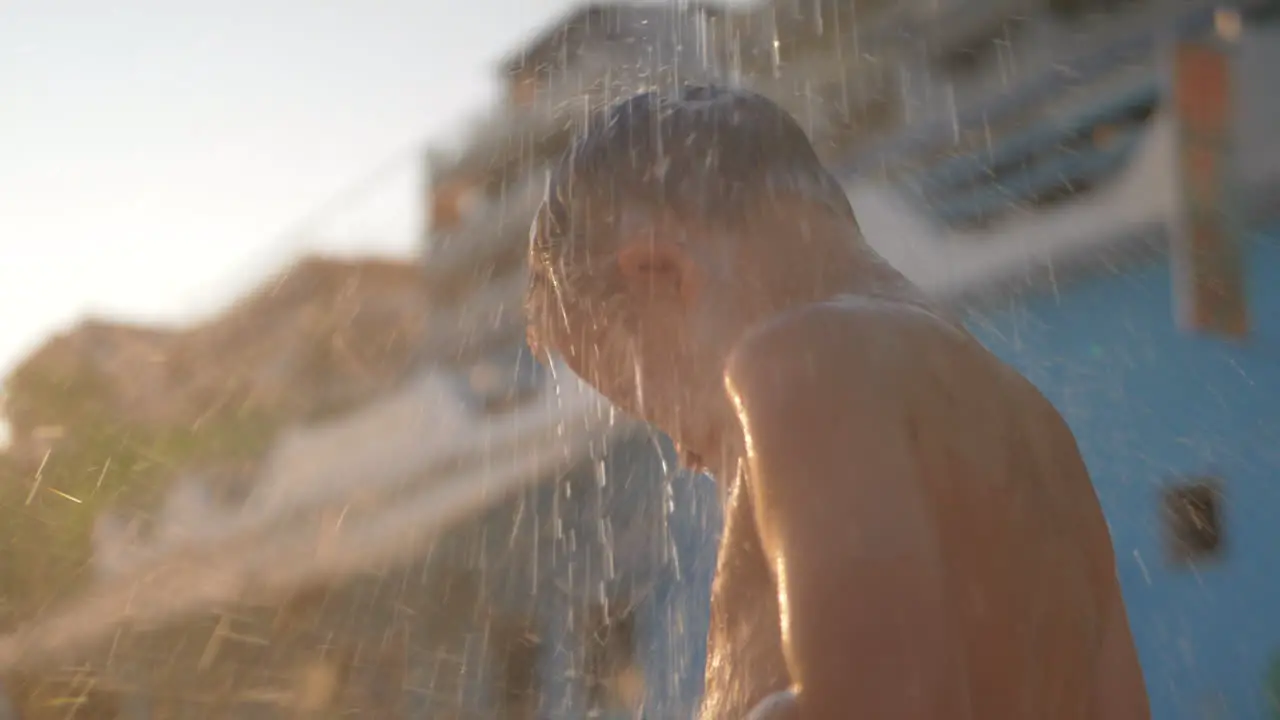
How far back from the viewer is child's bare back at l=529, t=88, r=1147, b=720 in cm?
103

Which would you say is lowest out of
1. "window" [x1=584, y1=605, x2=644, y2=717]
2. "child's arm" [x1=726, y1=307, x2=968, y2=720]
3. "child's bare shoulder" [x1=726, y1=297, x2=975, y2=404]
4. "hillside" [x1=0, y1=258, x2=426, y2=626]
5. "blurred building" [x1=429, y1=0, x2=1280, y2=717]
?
"window" [x1=584, y1=605, x2=644, y2=717]

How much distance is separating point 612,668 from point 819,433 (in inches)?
208

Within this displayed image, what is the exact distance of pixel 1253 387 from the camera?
4.86 meters

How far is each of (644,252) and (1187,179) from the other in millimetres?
3843

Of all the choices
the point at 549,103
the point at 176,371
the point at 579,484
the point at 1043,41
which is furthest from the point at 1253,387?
the point at 176,371

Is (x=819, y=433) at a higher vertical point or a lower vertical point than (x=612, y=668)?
higher

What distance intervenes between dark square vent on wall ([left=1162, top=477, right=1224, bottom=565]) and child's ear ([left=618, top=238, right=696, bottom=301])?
4146mm

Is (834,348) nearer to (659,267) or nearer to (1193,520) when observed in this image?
(659,267)

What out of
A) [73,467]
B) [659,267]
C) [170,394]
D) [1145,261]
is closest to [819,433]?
[659,267]

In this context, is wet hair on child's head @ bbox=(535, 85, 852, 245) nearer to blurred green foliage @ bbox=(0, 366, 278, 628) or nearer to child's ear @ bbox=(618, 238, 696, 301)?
child's ear @ bbox=(618, 238, 696, 301)

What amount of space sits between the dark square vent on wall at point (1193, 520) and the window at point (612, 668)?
230 cm

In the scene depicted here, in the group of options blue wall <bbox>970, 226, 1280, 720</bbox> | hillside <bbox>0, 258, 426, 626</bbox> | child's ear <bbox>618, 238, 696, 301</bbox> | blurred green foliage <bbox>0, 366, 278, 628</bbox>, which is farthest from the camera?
hillside <bbox>0, 258, 426, 626</bbox>

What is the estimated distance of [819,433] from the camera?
1.07m

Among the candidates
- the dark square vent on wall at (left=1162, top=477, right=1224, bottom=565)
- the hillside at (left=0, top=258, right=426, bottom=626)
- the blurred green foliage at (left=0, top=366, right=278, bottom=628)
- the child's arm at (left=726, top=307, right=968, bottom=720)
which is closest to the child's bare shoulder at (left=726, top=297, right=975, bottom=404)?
the child's arm at (left=726, top=307, right=968, bottom=720)
